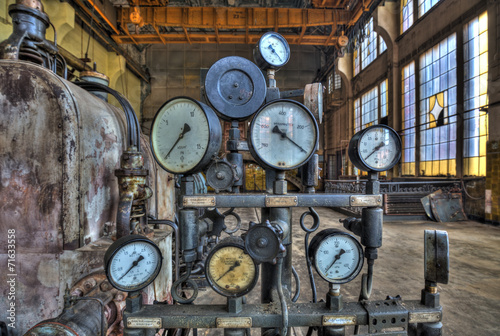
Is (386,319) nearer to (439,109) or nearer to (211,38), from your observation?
(439,109)

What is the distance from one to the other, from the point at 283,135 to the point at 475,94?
24.0 feet

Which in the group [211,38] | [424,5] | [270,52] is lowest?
[270,52]

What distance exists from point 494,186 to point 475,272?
3497mm

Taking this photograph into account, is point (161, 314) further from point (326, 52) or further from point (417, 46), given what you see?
point (326, 52)

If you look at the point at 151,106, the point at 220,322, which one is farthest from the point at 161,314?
the point at 151,106

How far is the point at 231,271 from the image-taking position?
1281mm

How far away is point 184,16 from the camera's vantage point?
296 inches

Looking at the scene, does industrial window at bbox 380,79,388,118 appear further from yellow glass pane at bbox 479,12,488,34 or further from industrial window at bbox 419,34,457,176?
yellow glass pane at bbox 479,12,488,34

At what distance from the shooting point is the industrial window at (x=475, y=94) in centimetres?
564

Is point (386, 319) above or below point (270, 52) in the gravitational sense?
below

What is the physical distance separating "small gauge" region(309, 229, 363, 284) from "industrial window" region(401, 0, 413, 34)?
1011cm

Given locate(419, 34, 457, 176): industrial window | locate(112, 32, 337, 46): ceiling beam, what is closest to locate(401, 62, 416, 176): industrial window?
locate(419, 34, 457, 176): industrial window

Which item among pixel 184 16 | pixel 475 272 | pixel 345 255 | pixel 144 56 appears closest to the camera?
pixel 345 255

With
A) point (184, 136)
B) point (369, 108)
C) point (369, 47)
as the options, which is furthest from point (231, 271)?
point (369, 47)
